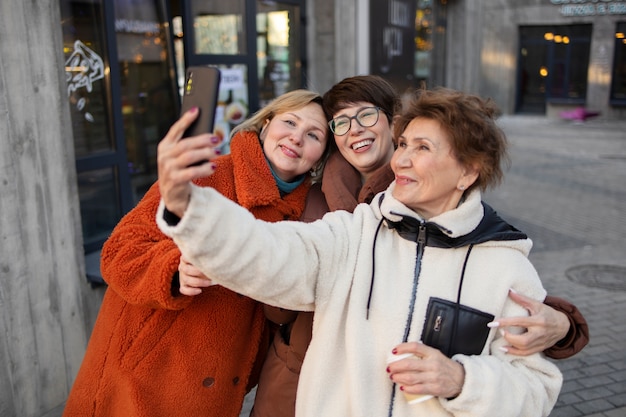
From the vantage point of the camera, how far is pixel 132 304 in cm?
200

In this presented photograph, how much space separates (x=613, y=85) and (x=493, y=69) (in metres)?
5.11

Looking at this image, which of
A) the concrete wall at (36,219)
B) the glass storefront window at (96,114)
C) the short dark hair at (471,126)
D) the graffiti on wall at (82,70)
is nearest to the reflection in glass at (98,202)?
the glass storefront window at (96,114)

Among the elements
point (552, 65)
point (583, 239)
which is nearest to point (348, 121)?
point (583, 239)

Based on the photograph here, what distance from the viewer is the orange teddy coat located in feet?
6.53

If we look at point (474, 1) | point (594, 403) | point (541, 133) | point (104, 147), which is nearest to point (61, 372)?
point (104, 147)

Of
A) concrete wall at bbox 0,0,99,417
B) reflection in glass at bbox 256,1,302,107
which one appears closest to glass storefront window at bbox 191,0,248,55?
reflection in glass at bbox 256,1,302,107

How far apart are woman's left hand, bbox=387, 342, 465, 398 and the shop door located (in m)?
4.96

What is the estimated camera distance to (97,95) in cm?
478

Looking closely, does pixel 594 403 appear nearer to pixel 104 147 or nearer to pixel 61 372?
pixel 61 372

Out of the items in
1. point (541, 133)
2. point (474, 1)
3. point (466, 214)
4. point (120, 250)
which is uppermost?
point (474, 1)

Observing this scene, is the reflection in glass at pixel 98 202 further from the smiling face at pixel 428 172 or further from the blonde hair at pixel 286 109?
the smiling face at pixel 428 172

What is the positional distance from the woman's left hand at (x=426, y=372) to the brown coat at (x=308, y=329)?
46 centimetres

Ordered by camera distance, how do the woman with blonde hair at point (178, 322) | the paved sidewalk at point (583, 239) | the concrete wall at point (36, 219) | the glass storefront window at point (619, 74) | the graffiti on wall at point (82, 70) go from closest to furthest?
the woman with blonde hair at point (178, 322) → the concrete wall at point (36, 219) → the paved sidewalk at point (583, 239) → the graffiti on wall at point (82, 70) → the glass storefront window at point (619, 74)

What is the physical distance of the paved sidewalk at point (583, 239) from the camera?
14.2 feet
